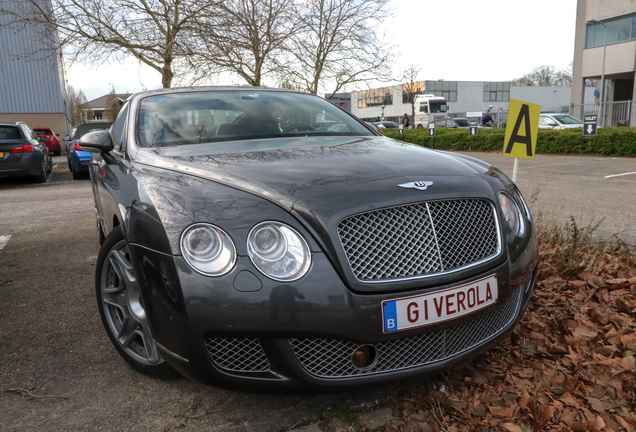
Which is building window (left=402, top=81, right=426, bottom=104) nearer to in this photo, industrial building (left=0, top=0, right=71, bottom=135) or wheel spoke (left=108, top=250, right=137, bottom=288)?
industrial building (left=0, top=0, right=71, bottom=135)

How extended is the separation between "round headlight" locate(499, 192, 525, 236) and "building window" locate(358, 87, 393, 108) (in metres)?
71.9

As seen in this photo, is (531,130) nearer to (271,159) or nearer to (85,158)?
(271,159)

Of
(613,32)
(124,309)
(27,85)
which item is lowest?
(124,309)

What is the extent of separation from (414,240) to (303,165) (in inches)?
25.7

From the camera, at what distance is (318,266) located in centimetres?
181

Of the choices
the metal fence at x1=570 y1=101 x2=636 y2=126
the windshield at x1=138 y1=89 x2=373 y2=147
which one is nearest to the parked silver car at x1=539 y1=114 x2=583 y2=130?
the metal fence at x1=570 y1=101 x2=636 y2=126

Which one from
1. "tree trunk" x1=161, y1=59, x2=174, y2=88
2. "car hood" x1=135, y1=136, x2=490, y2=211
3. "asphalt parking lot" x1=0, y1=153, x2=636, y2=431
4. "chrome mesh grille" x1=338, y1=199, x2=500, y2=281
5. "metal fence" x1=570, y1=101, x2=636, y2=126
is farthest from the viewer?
"metal fence" x1=570, y1=101, x2=636, y2=126

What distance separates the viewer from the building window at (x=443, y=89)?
67.7 metres

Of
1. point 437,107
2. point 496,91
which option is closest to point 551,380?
point 437,107

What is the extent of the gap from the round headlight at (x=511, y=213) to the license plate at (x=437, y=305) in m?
0.34

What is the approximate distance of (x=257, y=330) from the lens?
69.7 inches

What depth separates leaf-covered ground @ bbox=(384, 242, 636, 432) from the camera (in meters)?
2.07

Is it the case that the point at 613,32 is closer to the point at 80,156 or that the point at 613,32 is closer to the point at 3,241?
the point at 80,156

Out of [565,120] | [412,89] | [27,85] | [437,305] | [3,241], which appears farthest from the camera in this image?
[412,89]
